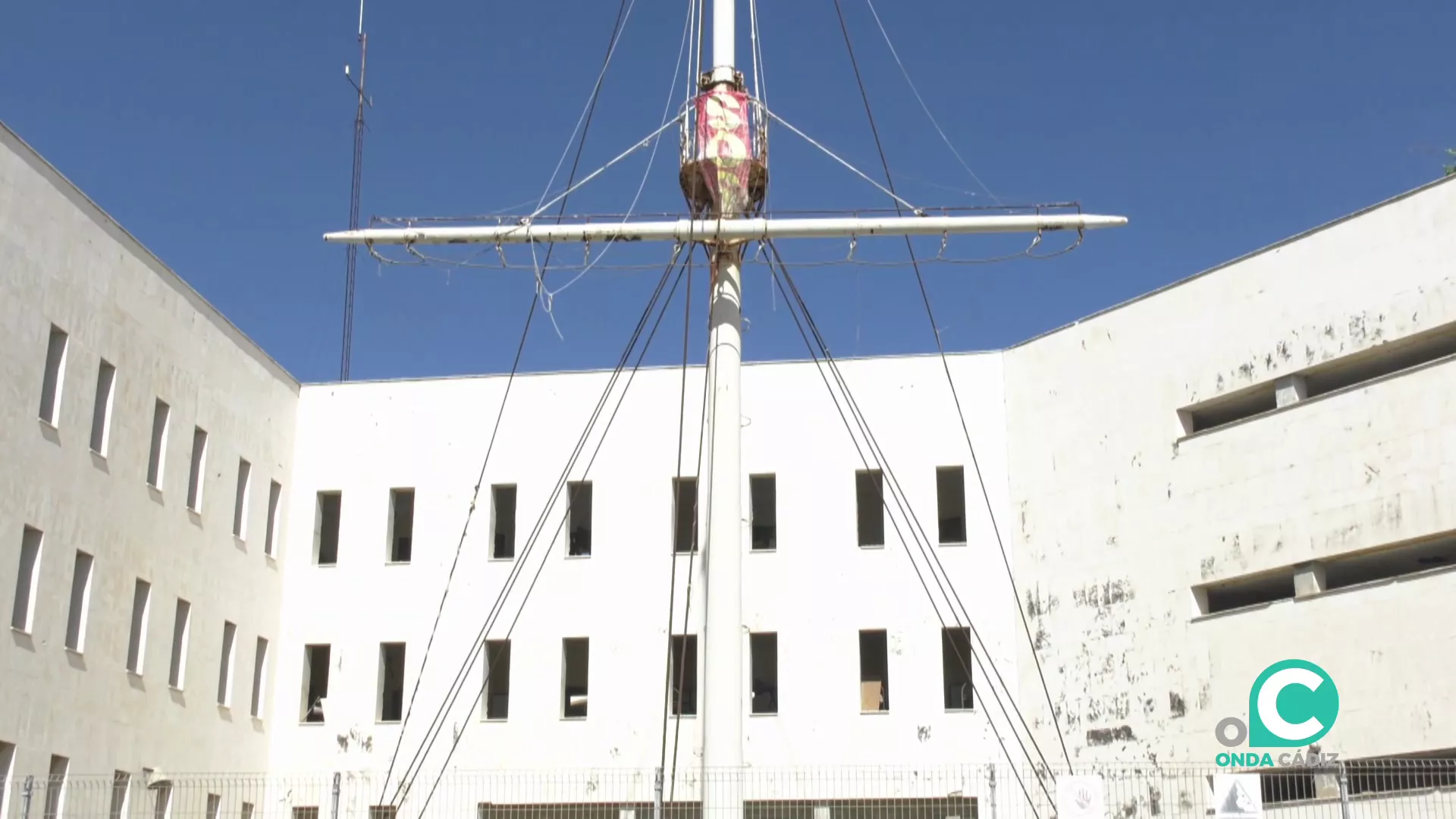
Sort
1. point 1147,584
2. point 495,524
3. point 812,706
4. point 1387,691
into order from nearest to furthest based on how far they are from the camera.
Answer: point 1387,691 → point 1147,584 → point 812,706 → point 495,524

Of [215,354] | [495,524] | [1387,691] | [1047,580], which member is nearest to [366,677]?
[495,524]

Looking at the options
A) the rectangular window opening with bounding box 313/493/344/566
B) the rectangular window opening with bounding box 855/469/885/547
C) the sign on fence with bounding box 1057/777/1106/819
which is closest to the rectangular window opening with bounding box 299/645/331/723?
the rectangular window opening with bounding box 313/493/344/566

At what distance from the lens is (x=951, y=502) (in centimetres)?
3164

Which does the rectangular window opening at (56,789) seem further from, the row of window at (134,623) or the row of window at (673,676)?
the row of window at (673,676)

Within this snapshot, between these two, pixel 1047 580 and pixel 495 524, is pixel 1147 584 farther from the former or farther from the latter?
pixel 495 524

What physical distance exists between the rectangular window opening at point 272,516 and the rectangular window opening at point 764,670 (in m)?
9.03

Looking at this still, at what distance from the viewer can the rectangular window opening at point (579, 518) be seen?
104 ft

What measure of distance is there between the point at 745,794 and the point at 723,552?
19.0 feet

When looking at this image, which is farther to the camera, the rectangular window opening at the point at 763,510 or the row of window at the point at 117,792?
the rectangular window opening at the point at 763,510

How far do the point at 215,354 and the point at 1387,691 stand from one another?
1957 cm

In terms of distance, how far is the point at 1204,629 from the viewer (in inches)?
1045

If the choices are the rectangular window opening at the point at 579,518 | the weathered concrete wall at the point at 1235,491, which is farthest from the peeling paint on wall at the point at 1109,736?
the rectangular window opening at the point at 579,518

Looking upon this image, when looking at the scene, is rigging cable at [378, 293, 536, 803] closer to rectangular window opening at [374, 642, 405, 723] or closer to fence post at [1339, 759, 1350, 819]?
rectangular window opening at [374, 642, 405, 723]

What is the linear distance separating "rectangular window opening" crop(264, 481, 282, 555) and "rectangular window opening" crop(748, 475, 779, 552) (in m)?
8.80
